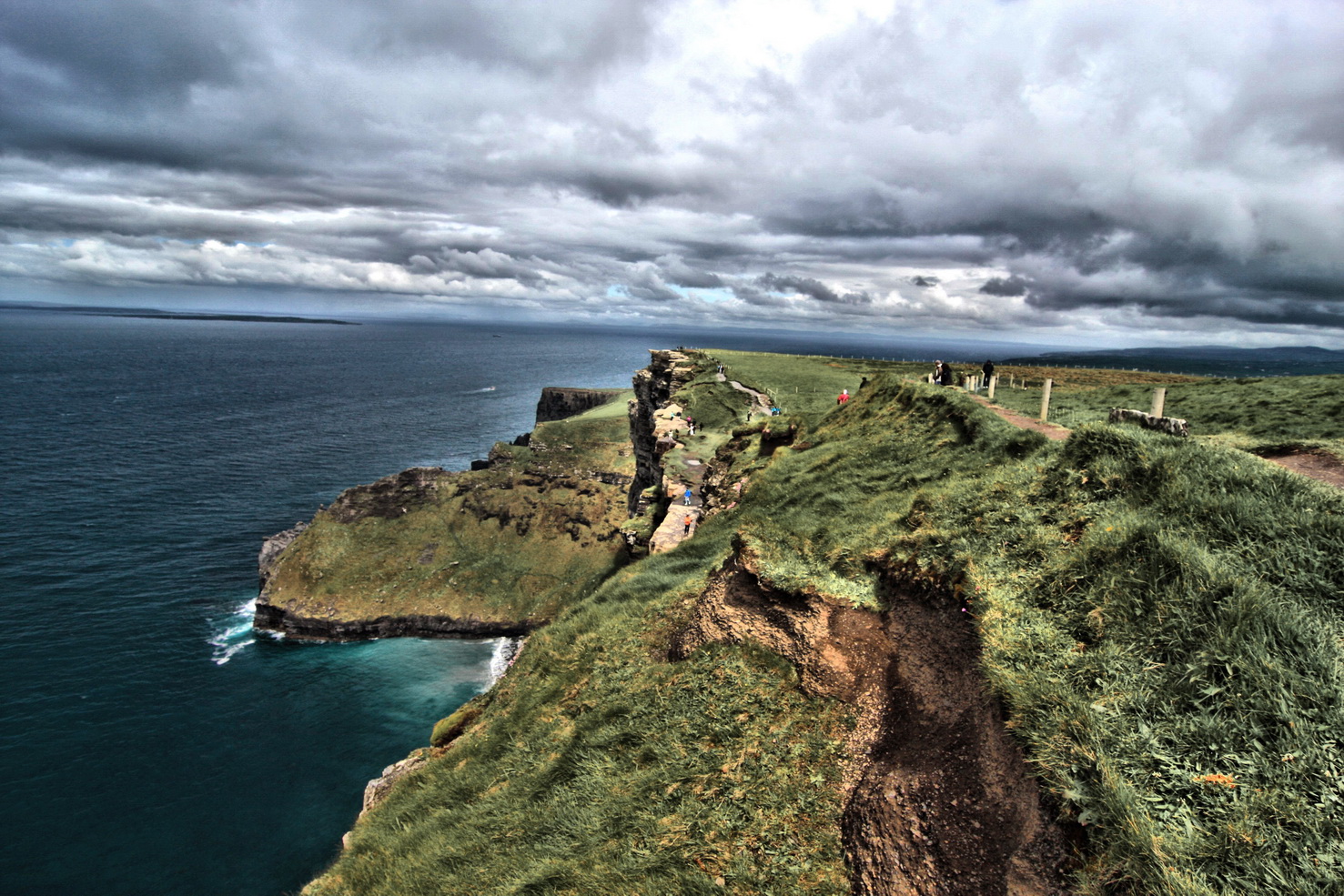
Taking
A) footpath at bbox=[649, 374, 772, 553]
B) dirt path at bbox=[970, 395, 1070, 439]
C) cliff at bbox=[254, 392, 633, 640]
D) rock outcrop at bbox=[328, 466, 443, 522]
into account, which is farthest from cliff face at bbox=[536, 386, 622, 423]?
dirt path at bbox=[970, 395, 1070, 439]

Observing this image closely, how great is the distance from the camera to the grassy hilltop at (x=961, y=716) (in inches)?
198

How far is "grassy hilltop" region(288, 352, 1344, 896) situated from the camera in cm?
503

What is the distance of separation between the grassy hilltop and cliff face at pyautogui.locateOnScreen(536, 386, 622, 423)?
10838 centimetres

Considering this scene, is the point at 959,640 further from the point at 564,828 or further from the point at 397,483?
the point at 397,483

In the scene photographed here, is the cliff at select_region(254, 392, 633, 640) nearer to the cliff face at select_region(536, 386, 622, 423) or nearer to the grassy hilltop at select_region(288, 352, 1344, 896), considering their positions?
the grassy hilltop at select_region(288, 352, 1344, 896)

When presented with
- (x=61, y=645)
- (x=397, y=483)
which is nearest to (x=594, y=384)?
(x=397, y=483)

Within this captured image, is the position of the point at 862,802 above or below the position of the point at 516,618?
above

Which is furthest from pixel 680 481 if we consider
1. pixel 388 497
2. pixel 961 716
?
pixel 388 497

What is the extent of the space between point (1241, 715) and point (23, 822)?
156ft

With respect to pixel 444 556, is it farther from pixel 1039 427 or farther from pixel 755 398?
pixel 1039 427

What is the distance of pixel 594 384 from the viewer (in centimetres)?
19375

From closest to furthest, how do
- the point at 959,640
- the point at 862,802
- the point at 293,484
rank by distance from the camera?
the point at 862,802 < the point at 959,640 < the point at 293,484

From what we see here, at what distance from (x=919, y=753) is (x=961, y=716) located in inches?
26.6

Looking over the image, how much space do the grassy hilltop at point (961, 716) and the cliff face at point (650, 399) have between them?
95.7 ft
